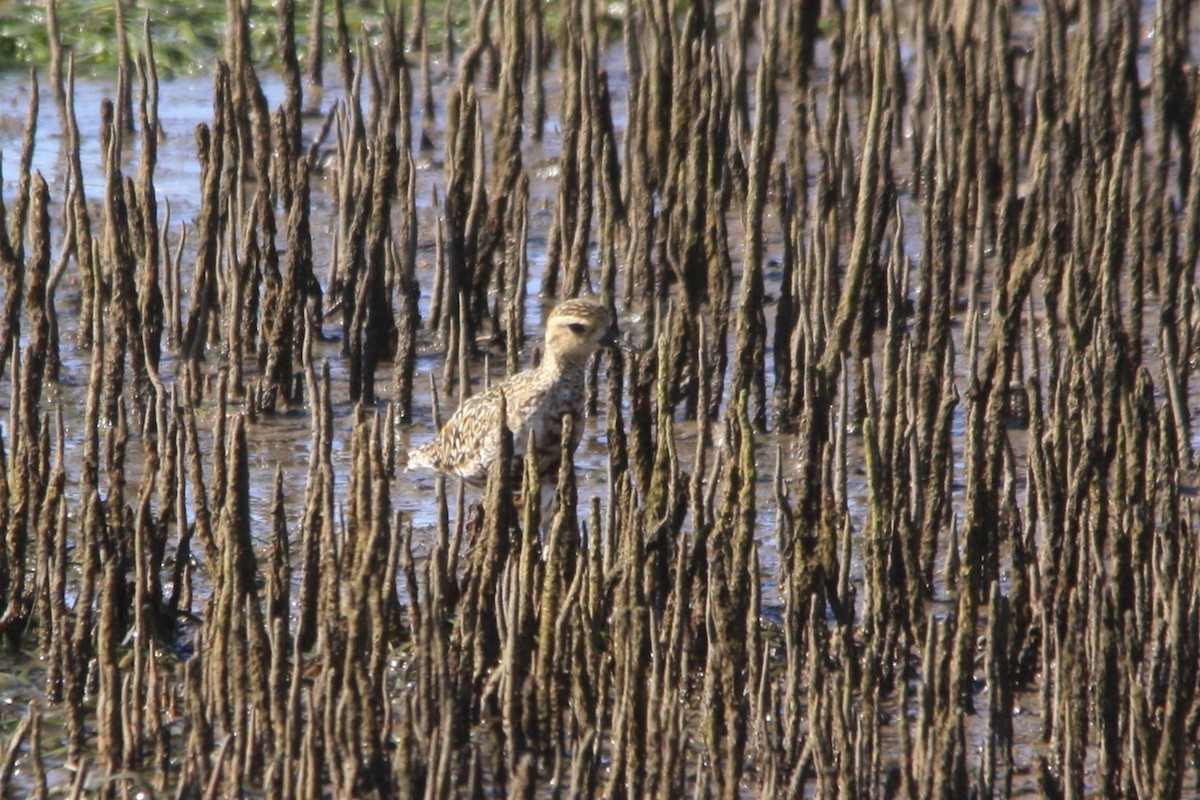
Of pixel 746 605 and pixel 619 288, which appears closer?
pixel 746 605

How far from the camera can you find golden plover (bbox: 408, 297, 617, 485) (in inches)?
239

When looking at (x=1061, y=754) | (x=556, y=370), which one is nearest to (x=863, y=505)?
(x=556, y=370)

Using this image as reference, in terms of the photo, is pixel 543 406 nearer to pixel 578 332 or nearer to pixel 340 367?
pixel 578 332

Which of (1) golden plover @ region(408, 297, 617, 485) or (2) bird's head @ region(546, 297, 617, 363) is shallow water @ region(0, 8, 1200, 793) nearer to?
(1) golden plover @ region(408, 297, 617, 485)

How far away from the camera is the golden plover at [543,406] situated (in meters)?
6.06

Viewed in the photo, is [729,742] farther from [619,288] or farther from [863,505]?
[619,288]

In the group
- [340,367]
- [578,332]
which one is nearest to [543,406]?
[578,332]

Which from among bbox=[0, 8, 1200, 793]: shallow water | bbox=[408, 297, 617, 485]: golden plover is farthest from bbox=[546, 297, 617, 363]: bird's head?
bbox=[0, 8, 1200, 793]: shallow water

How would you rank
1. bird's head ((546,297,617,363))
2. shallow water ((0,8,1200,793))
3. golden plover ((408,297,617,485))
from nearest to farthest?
shallow water ((0,8,1200,793)), golden plover ((408,297,617,485)), bird's head ((546,297,617,363))

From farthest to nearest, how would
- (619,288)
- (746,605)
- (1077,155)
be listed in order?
(619,288) → (1077,155) → (746,605)

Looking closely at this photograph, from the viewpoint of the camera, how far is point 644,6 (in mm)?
7125

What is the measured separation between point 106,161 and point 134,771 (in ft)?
7.96

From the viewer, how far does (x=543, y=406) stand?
6168mm

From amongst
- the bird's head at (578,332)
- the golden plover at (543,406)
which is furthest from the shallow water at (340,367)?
the bird's head at (578,332)
